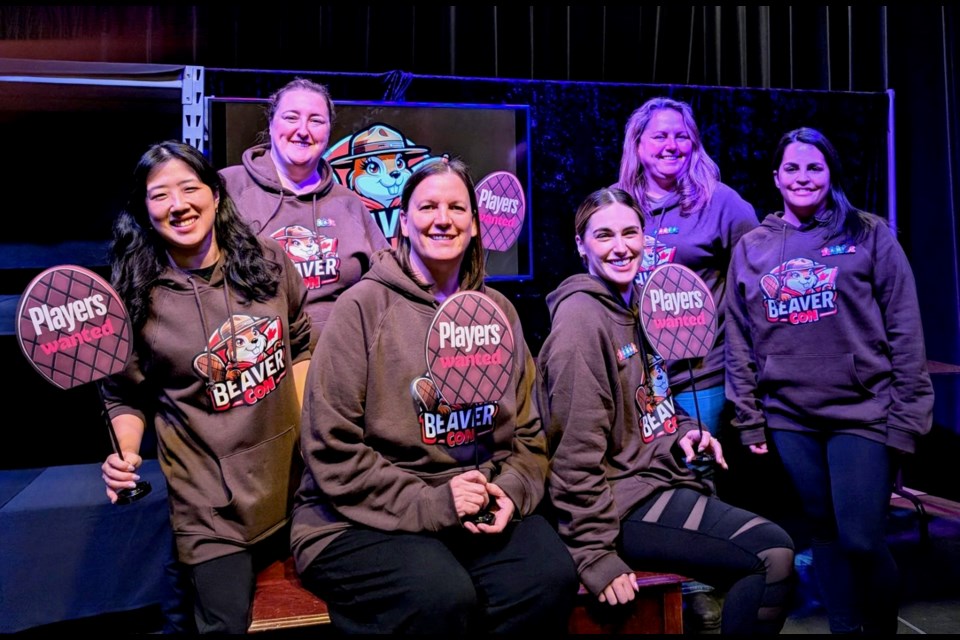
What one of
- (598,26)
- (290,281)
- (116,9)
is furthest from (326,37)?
(290,281)

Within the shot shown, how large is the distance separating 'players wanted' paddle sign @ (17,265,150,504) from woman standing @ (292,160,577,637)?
0.44m

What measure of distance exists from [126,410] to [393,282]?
A: 28.9 inches

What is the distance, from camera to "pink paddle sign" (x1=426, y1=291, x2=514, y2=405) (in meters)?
1.69

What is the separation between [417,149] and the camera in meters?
3.41

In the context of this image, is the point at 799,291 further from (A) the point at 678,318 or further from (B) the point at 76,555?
(B) the point at 76,555

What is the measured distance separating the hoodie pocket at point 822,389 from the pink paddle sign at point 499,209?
1.11 metres

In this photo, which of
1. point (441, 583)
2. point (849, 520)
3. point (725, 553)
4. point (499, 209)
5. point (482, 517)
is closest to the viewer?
point (441, 583)

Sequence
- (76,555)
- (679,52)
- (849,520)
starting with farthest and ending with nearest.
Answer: (679,52), (76,555), (849,520)

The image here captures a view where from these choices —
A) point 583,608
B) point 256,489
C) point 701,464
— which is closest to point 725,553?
point 701,464

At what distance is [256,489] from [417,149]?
6.43 feet

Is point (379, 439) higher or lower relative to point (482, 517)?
higher

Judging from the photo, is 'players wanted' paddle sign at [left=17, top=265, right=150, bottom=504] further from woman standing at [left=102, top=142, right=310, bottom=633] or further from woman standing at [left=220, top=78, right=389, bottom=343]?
woman standing at [left=220, top=78, right=389, bottom=343]

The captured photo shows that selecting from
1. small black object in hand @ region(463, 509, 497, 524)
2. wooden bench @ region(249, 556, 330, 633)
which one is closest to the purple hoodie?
small black object in hand @ region(463, 509, 497, 524)

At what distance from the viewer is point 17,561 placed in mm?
2498
